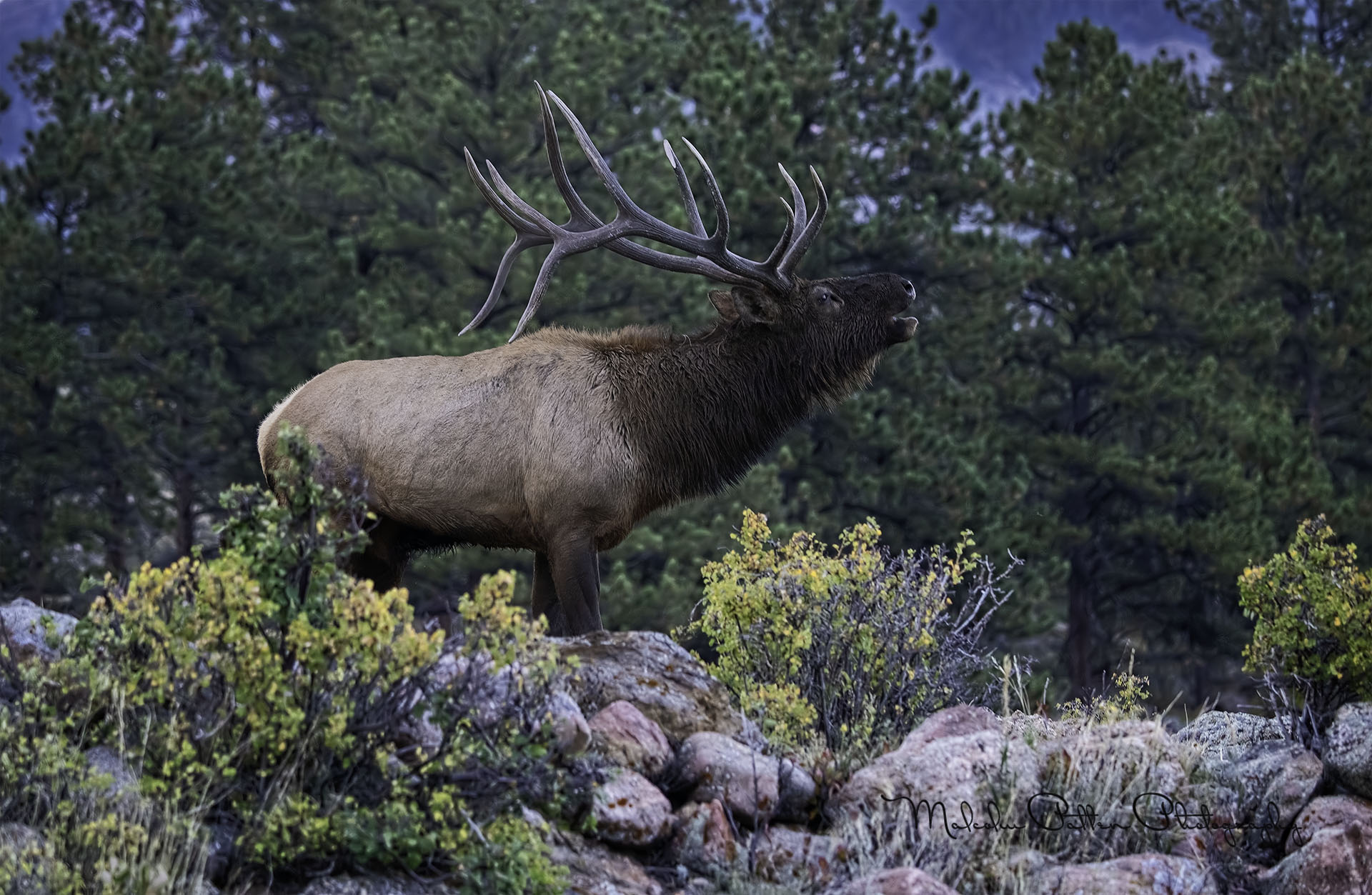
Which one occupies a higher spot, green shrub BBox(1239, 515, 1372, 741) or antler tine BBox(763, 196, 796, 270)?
antler tine BBox(763, 196, 796, 270)

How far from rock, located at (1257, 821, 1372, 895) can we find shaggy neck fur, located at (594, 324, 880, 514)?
3269 mm

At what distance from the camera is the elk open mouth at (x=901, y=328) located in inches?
306

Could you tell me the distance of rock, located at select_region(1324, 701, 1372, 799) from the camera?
5117 millimetres

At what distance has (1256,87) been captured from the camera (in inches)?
1083

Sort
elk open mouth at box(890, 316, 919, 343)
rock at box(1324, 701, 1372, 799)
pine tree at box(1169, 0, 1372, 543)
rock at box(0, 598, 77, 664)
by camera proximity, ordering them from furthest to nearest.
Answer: pine tree at box(1169, 0, 1372, 543), elk open mouth at box(890, 316, 919, 343), rock at box(1324, 701, 1372, 799), rock at box(0, 598, 77, 664)

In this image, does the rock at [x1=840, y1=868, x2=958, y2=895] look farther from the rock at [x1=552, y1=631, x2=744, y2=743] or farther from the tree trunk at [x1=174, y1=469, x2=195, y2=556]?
the tree trunk at [x1=174, y1=469, x2=195, y2=556]

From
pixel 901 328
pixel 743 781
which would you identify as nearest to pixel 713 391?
pixel 901 328

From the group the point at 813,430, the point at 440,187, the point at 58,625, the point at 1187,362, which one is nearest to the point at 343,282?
the point at 440,187

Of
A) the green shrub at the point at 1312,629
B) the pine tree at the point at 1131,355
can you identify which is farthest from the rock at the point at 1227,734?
the pine tree at the point at 1131,355

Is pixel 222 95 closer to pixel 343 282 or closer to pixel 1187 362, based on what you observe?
pixel 343 282

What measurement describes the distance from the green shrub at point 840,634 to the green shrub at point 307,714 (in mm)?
1466

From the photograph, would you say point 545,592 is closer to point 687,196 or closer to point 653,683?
point 653,683

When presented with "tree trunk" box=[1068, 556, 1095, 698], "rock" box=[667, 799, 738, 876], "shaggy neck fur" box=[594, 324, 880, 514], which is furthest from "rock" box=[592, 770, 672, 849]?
"tree trunk" box=[1068, 556, 1095, 698]

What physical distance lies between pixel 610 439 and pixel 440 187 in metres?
15.2
